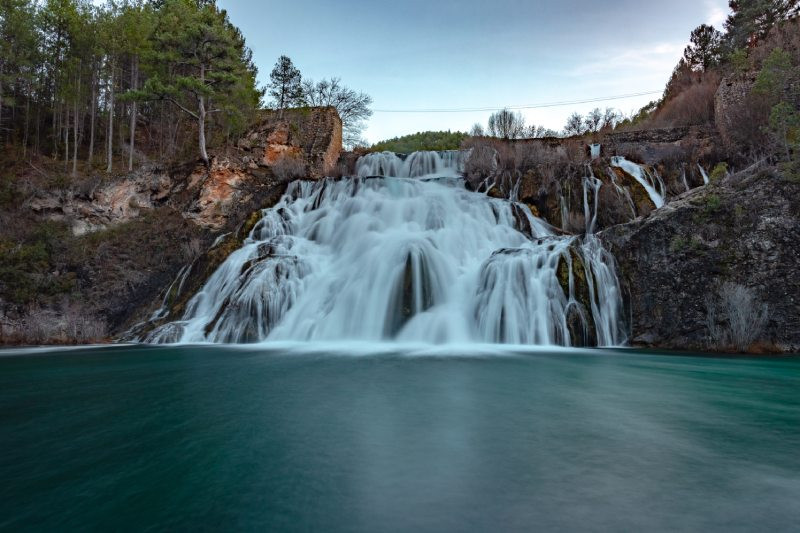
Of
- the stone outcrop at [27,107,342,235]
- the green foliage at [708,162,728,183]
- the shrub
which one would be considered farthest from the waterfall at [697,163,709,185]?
the shrub

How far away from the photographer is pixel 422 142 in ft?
153

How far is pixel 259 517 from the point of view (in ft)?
7.40

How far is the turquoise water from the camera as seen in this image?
2293 mm

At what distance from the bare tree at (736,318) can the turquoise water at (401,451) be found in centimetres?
292

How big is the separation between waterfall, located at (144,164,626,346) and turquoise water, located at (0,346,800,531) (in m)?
3.84

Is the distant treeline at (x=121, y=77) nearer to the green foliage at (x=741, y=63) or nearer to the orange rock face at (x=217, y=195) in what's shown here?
the orange rock face at (x=217, y=195)

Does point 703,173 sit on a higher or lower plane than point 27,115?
lower

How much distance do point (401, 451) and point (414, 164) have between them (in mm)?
21670

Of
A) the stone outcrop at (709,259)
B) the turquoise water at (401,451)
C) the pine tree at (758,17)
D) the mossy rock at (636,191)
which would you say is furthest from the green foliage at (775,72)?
the pine tree at (758,17)

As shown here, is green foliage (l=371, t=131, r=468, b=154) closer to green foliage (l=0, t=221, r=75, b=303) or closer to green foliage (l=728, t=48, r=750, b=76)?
green foliage (l=728, t=48, r=750, b=76)

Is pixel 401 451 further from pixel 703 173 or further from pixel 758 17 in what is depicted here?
pixel 758 17

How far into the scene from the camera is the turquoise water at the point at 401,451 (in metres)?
2.29

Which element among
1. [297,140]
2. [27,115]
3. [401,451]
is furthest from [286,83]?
[401,451]

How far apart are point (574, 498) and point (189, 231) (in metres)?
19.2
